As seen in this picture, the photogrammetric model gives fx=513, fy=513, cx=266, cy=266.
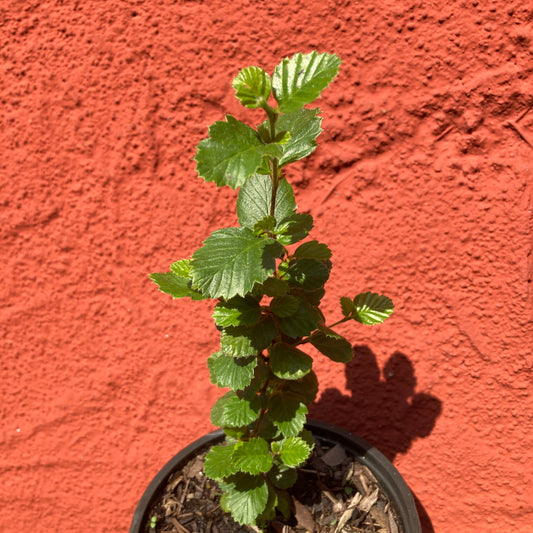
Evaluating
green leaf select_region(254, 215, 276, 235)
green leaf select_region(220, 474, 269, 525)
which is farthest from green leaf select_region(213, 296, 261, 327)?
green leaf select_region(220, 474, 269, 525)

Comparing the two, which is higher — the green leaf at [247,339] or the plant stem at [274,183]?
the plant stem at [274,183]

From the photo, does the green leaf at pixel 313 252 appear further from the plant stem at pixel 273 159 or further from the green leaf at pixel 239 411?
the green leaf at pixel 239 411

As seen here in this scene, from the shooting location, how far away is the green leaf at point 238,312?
2.34 ft

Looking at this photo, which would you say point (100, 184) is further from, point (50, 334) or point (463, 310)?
point (463, 310)

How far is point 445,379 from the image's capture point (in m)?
1.23

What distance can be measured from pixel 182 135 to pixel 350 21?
504mm

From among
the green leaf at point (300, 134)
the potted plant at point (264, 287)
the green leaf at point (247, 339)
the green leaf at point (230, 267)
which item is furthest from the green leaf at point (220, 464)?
the green leaf at point (300, 134)

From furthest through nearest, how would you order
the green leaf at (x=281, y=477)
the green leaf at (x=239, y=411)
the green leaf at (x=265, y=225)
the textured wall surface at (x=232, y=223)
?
1. the textured wall surface at (x=232, y=223)
2. the green leaf at (x=281, y=477)
3. the green leaf at (x=239, y=411)
4. the green leaf at (x=265, y=225)

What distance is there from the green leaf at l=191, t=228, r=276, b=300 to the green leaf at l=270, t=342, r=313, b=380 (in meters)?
0.19

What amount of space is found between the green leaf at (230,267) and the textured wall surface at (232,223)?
0.68 m

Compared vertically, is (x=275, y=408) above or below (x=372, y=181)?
below

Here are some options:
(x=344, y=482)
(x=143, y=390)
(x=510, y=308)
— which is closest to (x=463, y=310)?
(x=510, y=308)

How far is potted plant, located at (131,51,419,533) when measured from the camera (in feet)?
1.89

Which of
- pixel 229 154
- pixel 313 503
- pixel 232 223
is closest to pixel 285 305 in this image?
pixel 229 154
